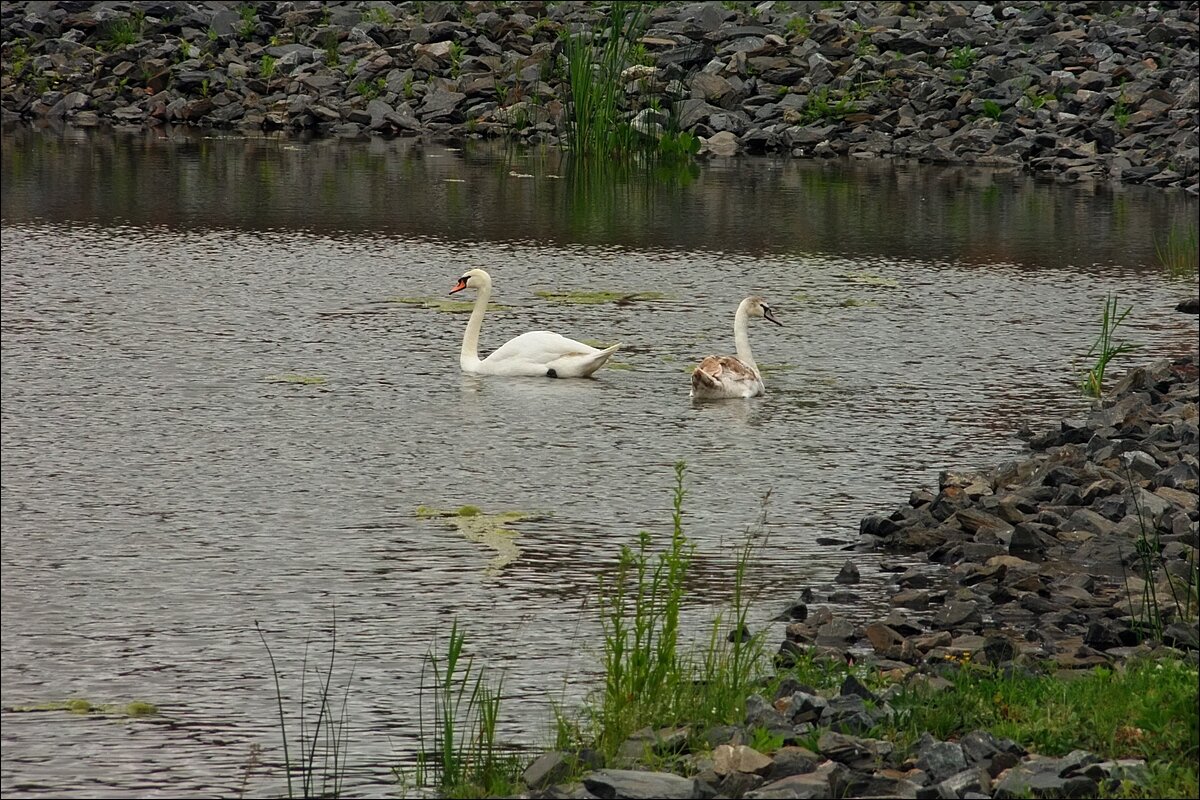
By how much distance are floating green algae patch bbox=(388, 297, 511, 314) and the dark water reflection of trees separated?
11.6 ft

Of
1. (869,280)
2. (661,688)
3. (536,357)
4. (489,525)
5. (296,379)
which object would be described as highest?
(869,280)

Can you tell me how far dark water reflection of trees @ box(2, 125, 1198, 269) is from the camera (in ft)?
68.0

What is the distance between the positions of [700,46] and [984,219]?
10.0m

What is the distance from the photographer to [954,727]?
6.44 m

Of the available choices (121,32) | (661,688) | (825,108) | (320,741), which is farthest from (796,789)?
(121,32)

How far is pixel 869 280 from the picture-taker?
1841 cm

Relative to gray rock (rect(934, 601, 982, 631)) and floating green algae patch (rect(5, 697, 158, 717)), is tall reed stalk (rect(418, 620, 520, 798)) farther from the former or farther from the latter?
gray rock (rect(934, 601, 982, 631))

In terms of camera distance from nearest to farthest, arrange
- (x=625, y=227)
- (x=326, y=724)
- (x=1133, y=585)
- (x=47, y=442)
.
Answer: (x=326, y=724)
(x=1133, y=585)
(x=47, y=442)
(x=625, y=227)

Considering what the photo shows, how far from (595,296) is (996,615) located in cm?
917

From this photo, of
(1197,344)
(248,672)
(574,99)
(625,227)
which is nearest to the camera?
(248,672)

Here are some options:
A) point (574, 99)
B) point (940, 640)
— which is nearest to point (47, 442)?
point (940, 640)

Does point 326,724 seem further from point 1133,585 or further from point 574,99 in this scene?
point 574,99

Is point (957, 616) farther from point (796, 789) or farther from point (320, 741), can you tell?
point (320, 741)

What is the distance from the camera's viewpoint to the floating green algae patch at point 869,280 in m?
18.2
